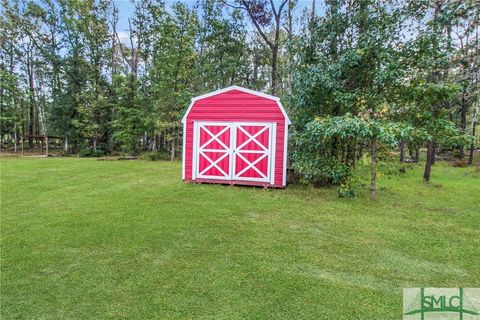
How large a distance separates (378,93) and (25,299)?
7041mm

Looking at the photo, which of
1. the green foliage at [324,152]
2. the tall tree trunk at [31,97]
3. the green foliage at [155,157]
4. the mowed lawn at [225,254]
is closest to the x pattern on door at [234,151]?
the green foliage at [324,152]

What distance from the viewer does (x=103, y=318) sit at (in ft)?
7.39

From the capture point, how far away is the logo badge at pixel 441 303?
230 centimetres

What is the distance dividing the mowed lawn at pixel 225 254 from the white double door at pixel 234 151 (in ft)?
4.99

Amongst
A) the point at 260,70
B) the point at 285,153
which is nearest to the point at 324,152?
the point at 285,153

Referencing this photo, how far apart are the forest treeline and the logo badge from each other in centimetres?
348

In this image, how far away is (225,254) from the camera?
3482mm

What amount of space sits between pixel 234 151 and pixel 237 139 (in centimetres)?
35

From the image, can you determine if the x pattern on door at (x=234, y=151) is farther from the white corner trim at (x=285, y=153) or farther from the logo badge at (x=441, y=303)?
the logo badge at (x=441, y=303)

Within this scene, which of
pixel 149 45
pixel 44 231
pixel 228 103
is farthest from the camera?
pixel 149 45

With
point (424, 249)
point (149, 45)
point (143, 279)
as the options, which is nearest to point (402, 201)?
point (424, 249)

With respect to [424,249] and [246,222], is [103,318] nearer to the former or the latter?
[246,222]

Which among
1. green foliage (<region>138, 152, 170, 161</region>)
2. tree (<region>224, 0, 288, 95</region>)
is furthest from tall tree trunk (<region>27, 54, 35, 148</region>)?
tree (<region>224, 0, 288, 95</region>)

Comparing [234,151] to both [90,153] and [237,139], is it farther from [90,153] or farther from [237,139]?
[90,153]
